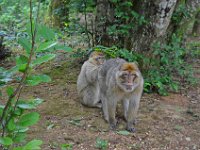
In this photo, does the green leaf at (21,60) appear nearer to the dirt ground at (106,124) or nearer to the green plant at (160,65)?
the dirt ground at (106,124)

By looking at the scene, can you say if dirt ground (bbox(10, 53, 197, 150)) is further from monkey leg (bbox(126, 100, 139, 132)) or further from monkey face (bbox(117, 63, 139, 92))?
monkey face (bbox(117, 63, 139, 92))

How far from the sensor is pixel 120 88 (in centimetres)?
580

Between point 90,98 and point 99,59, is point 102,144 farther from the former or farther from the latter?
point 99,59

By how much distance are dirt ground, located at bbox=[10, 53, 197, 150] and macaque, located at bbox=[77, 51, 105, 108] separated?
151 mm

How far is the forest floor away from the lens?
564 centimetres

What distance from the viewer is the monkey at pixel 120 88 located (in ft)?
18.4

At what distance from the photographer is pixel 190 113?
6.91 meters

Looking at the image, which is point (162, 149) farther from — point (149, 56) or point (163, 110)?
point (149, 56)

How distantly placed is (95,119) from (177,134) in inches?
52.4

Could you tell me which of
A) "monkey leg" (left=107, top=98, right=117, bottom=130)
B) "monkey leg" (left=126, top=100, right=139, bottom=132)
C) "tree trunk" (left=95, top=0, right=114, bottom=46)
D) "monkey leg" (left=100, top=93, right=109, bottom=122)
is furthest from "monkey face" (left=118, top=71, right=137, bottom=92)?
"tree trunk" (left=95, top=0, right=114, bottom=46)

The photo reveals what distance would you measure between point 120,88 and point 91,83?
1150 millimetres

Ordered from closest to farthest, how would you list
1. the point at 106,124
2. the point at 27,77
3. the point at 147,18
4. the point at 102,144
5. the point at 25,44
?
the point at 25,44 < the point at 27,77 < the point at 102,144 < the point at 106,124 < the point at 147,18

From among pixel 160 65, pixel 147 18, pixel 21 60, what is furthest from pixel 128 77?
pixel 21 60

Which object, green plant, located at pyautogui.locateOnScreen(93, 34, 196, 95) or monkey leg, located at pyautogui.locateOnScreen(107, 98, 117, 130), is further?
green plant, located at pyautogui.locateOnScreen(93, 34, 196, 95)
